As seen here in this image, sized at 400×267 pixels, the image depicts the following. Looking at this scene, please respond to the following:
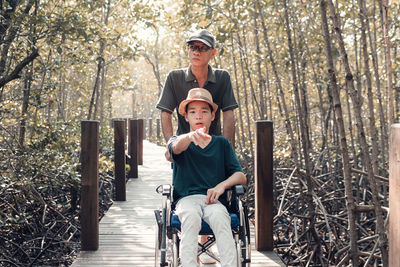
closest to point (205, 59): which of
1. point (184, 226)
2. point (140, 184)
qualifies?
point (184, 226)

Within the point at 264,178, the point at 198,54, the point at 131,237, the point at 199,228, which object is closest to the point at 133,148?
the point at 131,237

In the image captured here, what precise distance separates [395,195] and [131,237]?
295 cm

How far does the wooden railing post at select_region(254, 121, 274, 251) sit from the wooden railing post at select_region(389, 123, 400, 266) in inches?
79.1

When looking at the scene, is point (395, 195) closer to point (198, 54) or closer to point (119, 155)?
point (198, 54)

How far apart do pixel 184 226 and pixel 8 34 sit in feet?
10.2

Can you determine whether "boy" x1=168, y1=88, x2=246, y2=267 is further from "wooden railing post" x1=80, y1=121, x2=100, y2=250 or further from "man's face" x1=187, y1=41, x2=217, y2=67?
"wooden railing post" x1=80, y1=121, x2=100, y2=250

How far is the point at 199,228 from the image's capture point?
2.35m

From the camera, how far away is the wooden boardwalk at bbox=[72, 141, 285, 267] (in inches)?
129

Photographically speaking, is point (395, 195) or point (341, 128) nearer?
point (395, 195)

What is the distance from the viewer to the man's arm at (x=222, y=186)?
245cm

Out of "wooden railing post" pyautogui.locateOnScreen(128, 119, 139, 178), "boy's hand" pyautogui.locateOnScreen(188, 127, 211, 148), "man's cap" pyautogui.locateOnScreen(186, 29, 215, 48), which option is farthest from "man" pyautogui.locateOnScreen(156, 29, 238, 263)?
"wooden railing post" pyautogui.locateOnScreen(128, 119, 139, 178)

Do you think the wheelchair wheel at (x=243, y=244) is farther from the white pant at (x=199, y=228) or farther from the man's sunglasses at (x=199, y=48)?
the man's sunglasses at (x=199, y=48)

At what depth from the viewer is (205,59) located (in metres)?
2.85

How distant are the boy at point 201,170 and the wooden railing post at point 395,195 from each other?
3.45 ft
